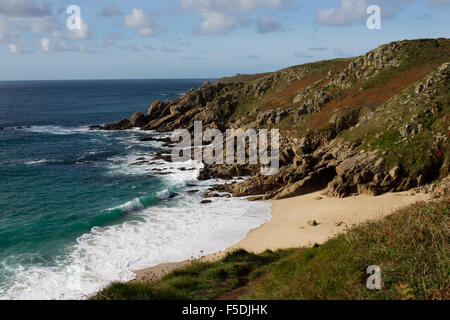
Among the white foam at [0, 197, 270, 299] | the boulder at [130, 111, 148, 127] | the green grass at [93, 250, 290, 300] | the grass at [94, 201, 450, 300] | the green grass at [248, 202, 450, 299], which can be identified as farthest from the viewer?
the boulder at [130, 111, 148, 127]

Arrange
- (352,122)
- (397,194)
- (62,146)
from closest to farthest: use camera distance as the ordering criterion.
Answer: (397,194)
(352,122)
(62,146)

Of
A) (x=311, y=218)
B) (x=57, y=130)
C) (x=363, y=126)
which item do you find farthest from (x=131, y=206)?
(x=57, y=130)

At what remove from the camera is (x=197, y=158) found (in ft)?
157

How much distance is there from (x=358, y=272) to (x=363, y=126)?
31498 millimetres

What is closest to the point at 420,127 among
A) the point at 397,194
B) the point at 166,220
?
the point at 397,194

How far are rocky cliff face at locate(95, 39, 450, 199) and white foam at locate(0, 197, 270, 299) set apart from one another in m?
4.86

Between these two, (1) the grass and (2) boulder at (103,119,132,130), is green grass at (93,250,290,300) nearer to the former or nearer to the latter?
(1) the grass

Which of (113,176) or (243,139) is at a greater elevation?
(243,139)

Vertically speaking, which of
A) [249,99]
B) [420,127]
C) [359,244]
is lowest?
[359,244]

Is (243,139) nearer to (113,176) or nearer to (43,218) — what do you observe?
(113,176)

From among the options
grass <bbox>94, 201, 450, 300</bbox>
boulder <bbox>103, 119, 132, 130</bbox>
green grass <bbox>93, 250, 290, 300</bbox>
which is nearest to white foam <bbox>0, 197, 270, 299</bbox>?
green grass <bbox>93, 250, 290, 300</bbox>

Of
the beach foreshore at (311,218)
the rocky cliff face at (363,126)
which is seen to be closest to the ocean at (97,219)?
the beach foreshore at (311,218)

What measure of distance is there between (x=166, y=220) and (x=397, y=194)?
19.1 m

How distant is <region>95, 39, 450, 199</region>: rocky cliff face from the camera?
30.8m
